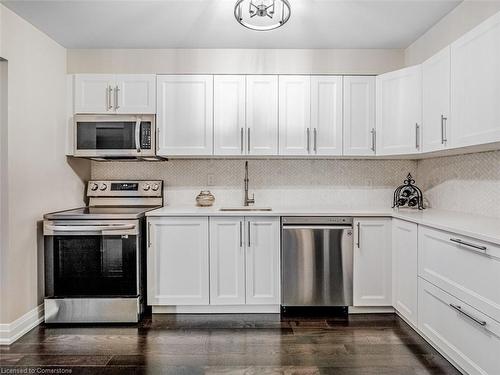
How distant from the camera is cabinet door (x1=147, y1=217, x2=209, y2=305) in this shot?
3.04 meters

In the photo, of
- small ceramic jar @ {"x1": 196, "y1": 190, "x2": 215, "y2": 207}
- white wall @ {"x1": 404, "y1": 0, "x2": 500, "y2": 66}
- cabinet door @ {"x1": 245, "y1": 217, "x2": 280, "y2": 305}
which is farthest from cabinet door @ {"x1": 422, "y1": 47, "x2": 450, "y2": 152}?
small ceramic jar @ {"x1": 196, "y1": 190, "x2": 215, "y2": 207}

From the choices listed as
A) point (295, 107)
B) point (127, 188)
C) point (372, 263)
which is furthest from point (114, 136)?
point (372, 263)

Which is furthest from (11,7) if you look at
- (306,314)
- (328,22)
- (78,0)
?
(306,314)

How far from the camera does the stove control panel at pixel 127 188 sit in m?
3.61

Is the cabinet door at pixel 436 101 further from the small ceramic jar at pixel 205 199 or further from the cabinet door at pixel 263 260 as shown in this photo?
the small ceramic jar at pixel 205 199

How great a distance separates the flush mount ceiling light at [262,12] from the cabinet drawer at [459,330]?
193 centimetres

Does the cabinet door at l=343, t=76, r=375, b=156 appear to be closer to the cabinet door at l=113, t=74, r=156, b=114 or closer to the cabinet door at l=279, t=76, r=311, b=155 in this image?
the cabinet door at l=279, t=76, r=311, b=155

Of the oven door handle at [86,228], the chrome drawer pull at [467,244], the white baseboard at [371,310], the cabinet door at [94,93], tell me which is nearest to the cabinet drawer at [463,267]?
the chrome drawer pull at [467,244]

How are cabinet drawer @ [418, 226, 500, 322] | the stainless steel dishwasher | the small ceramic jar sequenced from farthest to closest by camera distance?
the small ceramic jar, the stainless steel dishwasher, cabinet drawer @ [418, 226, 500, 322]

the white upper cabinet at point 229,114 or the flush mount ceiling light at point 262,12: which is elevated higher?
the flush mount ceiling light at point 262,12

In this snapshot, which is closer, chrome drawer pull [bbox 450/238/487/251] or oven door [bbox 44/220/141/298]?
chrome drawer pull [bbox 450/238/487/251]

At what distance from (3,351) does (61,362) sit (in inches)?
18.7

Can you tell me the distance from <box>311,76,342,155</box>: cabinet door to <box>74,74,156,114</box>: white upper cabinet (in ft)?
4.76

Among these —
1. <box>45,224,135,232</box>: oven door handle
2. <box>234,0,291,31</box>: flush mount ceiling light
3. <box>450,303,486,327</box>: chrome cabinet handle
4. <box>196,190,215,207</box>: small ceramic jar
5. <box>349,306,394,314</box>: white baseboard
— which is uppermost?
<box>234,0,291,31</box>: flush mount ceiling light
